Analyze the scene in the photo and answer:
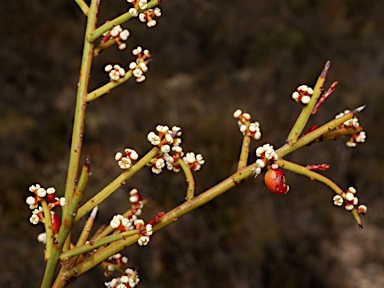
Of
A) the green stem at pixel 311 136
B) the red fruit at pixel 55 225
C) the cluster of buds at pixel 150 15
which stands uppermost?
the cluster of buds at pixel 150 15

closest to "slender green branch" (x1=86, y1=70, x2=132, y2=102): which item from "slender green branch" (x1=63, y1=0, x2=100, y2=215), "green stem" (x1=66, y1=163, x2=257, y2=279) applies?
"slender green branch" (x1=63, y1=0, x2=100, y2=215)

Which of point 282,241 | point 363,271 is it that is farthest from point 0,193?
point 363,271

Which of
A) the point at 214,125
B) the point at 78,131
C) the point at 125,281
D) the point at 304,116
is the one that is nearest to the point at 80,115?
the point at 78,131

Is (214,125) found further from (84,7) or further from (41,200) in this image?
(41,200)

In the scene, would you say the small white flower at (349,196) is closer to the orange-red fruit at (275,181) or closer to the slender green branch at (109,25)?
the orange-red fruit at (275,181)

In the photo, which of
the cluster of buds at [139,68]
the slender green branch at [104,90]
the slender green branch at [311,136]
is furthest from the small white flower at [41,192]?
the slender green branch at [311,136]
